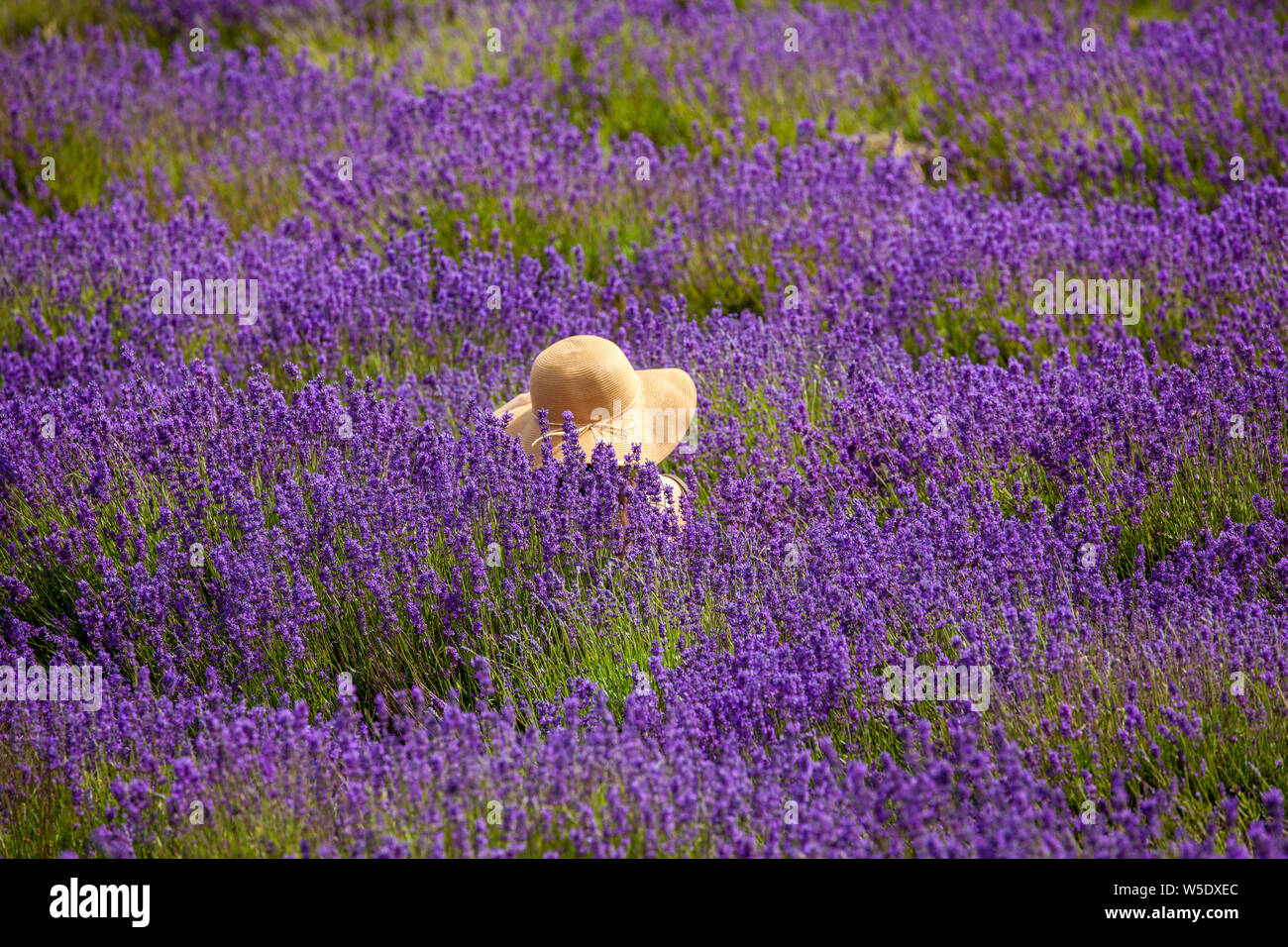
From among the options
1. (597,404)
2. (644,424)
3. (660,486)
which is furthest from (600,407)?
(660,486)

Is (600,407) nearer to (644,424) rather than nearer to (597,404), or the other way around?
(597,404)

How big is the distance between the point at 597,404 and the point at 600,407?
0.01 metres

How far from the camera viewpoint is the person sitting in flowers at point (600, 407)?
9.89ft

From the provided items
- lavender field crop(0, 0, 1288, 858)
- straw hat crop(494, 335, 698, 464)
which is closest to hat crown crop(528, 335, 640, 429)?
straw hat crop(494, 335, 698, 464)

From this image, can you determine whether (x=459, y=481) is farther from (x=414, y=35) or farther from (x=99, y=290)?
(x=414, y=35)

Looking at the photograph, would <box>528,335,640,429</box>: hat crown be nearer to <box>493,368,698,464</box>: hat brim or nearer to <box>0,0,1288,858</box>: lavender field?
<box>493,368,698,464</box>: hat brim

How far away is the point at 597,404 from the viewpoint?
306 cm

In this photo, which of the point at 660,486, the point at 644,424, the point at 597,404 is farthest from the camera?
the point at 644,424

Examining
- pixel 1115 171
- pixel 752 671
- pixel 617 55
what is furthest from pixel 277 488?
pixel 617 55

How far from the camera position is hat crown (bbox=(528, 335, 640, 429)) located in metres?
3.01

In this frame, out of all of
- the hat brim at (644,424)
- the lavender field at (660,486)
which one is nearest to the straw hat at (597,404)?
the hat brim at (644,424)

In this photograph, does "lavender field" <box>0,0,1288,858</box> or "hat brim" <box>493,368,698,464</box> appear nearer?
"lavender field" <box>0,0,1288,858</box>

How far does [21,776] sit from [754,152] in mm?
4271

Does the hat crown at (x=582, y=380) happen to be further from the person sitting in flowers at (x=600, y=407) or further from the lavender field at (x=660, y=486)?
the lavender field at (x=660, y=486)
